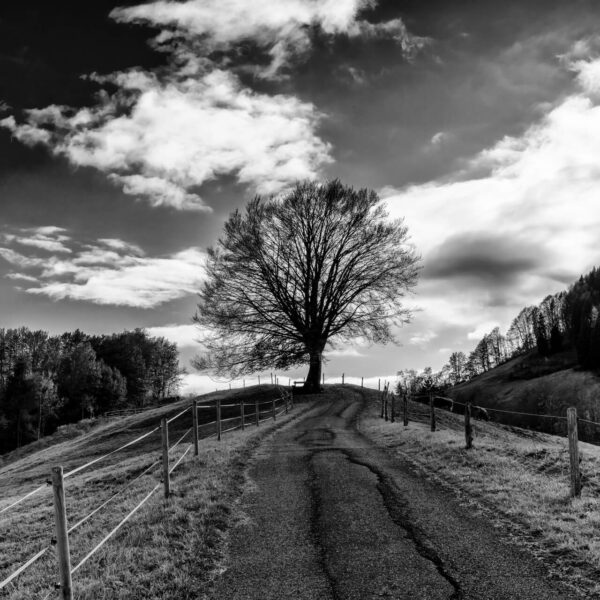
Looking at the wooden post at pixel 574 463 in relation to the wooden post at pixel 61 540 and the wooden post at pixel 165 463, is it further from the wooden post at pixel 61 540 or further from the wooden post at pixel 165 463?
the wooden post at pixel 61 540

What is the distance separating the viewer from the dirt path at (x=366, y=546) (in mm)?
5258

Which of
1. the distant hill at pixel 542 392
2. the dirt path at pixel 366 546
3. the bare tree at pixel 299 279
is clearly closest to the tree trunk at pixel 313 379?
the bare tree at pixel 299 279

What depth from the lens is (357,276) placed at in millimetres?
33844

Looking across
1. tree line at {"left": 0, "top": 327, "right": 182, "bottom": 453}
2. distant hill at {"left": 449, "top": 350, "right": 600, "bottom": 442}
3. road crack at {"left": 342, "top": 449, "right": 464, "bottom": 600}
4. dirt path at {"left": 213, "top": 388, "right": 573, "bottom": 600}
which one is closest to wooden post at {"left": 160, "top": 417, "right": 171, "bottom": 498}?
dirt path at {"left": 213, "top": 388, "right": 573, "bottom": 600}

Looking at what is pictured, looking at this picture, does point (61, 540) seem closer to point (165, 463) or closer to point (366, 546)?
point (366, 546)

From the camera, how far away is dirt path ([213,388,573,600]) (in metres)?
5.26

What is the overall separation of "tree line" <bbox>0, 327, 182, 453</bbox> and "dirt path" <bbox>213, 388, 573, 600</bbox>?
181ft

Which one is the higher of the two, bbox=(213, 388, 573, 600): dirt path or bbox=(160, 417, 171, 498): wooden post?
bbox=(160, 417, 171, 498): wooden post

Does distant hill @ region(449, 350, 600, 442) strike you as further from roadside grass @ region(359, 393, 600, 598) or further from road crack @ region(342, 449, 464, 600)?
road crack @ region(342, 449, 464, 600)

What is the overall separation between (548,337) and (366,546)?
11466cm

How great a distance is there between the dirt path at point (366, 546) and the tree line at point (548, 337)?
1433 inches

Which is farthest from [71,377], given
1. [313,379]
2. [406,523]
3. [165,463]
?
[406,523]

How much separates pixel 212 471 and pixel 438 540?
5743 mm

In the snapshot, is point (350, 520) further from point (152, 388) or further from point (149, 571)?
point (152, 388)
